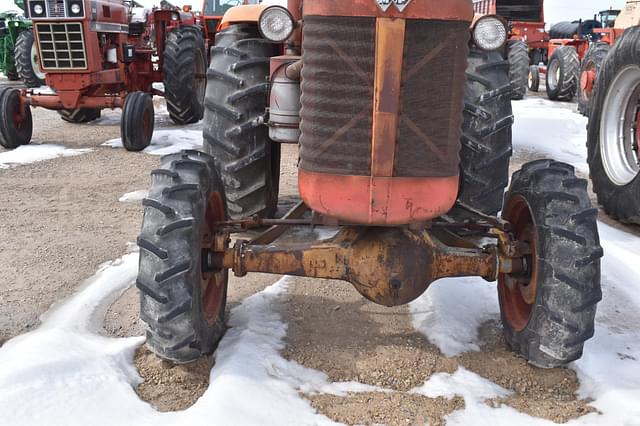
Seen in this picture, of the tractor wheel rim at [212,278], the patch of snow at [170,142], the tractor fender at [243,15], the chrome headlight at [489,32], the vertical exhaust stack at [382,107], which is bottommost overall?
the patch of snow at [170,142]

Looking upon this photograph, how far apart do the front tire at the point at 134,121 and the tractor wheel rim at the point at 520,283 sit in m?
5.77

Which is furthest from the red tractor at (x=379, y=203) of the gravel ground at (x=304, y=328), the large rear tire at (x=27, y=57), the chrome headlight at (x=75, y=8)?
the large rear tire at (x=27, y=57)

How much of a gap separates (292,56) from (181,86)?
6.53 meters

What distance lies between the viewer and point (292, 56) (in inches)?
138

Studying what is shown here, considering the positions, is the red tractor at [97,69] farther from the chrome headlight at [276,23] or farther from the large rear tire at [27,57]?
the chrome headlight at [276,23]

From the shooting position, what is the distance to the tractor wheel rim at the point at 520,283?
9.73ft

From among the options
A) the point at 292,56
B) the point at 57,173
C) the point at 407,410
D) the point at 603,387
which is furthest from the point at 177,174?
the point at 57,173

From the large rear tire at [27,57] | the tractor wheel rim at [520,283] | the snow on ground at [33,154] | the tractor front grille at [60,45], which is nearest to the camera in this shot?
the tractor wheel rim at [520,283]

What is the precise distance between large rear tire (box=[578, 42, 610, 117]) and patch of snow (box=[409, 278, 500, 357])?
8087 millimetres

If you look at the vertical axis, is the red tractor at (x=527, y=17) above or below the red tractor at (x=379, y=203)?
above

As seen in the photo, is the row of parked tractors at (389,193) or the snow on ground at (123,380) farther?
the snow on ground at (123,380)

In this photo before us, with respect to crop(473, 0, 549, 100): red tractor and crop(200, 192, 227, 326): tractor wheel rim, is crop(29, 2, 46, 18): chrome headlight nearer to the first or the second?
crop(200, 192, 227, 326): tractor wheel rim

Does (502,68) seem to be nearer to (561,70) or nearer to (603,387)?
(603,387)

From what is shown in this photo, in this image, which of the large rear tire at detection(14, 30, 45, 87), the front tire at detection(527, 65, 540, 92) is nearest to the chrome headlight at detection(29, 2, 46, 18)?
the large rear tire at detection(14, 30, 45, 87)
